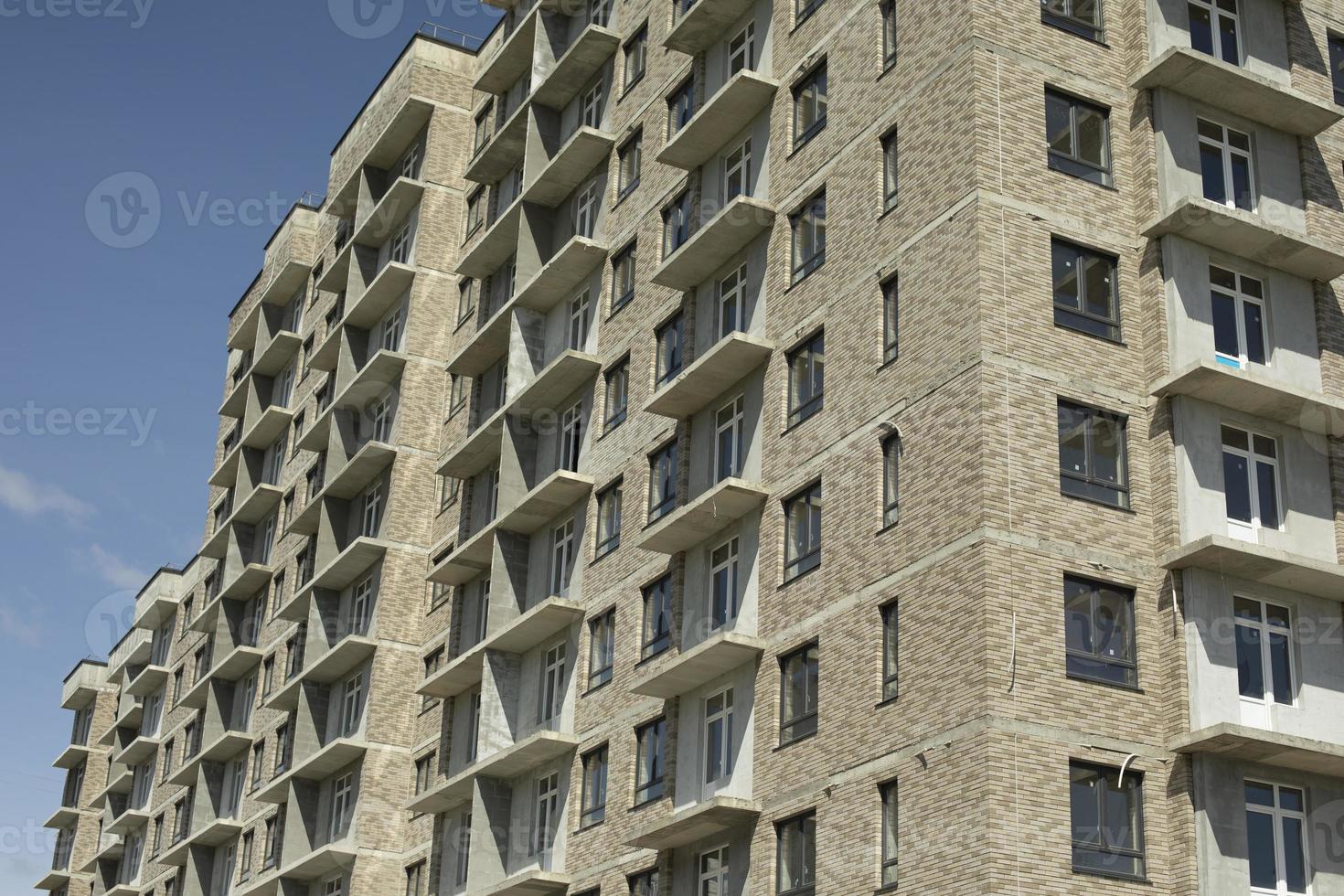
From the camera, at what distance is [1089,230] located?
105ft

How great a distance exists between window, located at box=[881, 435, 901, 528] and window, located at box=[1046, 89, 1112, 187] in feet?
20.1

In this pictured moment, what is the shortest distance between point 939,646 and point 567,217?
24.4 m

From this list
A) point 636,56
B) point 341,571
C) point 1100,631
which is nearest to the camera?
point 1100,631

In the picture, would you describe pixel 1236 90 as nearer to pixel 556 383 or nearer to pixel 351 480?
pixel 556 383

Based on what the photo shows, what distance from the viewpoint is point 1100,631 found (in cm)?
2939

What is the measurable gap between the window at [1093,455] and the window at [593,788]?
15.0m

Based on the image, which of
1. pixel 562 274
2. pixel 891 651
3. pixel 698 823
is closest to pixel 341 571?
pixel 562 274

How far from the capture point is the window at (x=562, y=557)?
44638 mm

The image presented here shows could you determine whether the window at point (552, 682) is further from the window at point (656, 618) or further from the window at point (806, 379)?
the window at point (806, 379)

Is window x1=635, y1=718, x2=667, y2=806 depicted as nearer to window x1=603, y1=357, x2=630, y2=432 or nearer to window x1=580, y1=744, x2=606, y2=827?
window x1=580, y1=744, x2=606, y2=827

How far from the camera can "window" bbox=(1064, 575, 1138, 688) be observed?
2900 cm

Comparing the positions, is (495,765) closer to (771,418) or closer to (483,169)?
(771,418)

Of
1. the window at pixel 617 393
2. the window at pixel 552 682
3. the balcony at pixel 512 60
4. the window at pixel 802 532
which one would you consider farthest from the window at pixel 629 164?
the window at pixel 802 532

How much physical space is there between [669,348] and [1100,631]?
51.5ft
